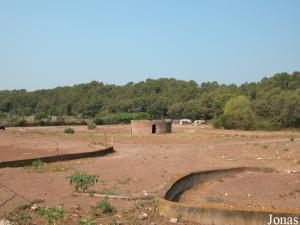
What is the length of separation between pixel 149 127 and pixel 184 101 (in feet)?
213

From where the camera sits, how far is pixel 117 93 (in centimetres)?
15362

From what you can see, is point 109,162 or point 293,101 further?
point 293,101

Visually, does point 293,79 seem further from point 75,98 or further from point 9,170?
point 9,170

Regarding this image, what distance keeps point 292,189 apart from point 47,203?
8.23 m

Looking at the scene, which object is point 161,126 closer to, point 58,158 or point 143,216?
point 58,158

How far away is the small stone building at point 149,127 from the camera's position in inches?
2094

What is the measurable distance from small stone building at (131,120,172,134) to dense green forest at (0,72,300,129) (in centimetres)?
1820

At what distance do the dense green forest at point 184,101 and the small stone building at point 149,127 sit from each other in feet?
59.7

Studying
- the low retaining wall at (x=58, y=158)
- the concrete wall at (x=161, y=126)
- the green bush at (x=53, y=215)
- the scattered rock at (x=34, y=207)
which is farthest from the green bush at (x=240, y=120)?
the green bush at (x=53, y=215)

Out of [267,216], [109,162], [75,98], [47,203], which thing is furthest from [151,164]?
[75,98]

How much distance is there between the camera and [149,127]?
53250 millimetres

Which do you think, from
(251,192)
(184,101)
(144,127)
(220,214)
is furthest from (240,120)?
(220,214)

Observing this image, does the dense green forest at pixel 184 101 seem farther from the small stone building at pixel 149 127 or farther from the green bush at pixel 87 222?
the green bush at pixel 87 222

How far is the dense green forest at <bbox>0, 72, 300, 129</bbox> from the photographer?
7006 cm
